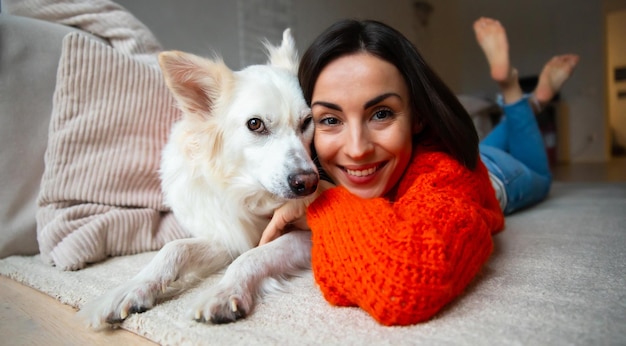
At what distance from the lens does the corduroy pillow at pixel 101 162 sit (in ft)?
4.28

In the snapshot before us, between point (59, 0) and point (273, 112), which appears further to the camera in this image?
point (59, 0)

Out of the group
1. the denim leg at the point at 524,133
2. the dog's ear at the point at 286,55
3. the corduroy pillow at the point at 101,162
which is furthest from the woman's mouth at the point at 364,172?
the denim leg at the point at 524,133

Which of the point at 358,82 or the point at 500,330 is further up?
the point at 358,82

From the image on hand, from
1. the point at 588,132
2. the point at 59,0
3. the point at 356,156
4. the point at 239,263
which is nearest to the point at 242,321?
the point at 239,263

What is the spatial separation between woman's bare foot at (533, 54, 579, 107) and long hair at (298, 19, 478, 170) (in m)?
1.72

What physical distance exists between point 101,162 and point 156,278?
2.29 ft

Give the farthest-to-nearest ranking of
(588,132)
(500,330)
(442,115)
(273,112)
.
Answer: (588,132) < (273,112) < (442,115) < (500,330)

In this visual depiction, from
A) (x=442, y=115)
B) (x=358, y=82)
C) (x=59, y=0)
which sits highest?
(x=59, y=0)

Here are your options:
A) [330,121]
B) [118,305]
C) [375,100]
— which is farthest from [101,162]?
[375,100]

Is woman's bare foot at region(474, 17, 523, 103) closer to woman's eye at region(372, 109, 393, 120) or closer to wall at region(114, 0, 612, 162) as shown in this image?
woman's eye at region(372, 109, 393, 120)

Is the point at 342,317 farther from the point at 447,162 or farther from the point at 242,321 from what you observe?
the point at 447,162

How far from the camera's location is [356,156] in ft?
3.09

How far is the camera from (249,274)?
3.01 feet

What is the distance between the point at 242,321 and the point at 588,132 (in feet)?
28.6
